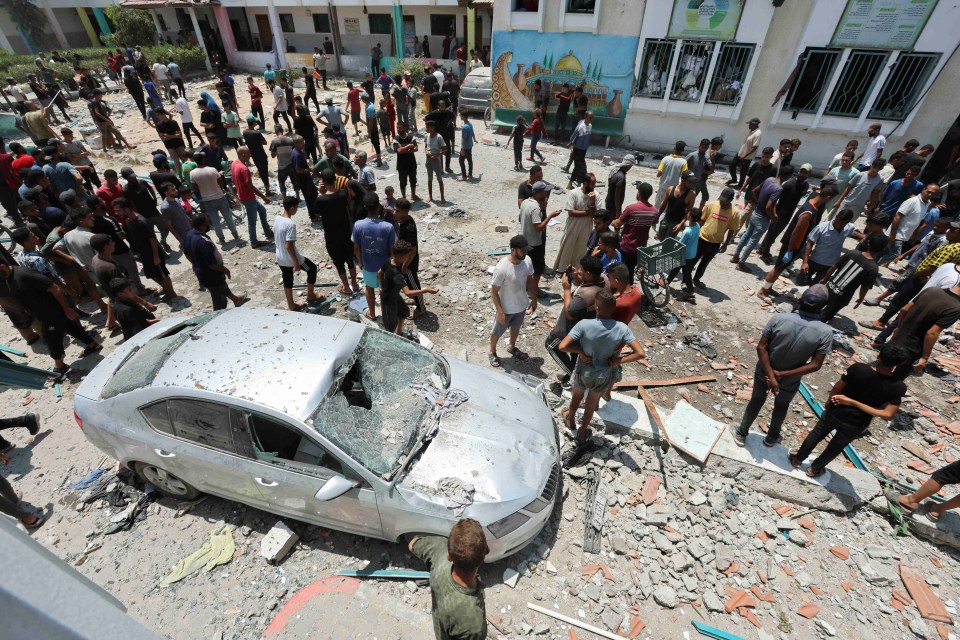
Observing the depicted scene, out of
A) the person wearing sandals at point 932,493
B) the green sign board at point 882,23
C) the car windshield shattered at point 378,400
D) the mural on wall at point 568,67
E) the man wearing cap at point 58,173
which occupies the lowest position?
the person wearing sandals at point 932,493

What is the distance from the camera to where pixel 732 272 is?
8609mm

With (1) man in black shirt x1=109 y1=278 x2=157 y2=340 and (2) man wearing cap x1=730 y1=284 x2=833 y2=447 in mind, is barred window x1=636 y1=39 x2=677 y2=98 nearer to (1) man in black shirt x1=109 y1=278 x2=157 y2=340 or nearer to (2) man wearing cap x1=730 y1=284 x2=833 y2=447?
(2) man wearing cap x1=730 y1=284 x2=833 y2=447

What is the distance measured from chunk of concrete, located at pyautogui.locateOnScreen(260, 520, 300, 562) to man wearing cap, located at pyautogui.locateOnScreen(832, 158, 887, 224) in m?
10.4

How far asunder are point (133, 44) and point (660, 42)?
31.8 meters

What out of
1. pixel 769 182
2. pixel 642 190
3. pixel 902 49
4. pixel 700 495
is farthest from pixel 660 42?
pixel 700 495

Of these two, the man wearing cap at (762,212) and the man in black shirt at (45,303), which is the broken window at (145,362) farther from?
the man wearing cap at (762,212)

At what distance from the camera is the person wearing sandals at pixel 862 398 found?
3.75 metres

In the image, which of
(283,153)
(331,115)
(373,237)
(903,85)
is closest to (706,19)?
(903,85)

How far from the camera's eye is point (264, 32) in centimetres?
2880

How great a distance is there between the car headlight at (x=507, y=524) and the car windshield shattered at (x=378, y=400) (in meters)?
0.97

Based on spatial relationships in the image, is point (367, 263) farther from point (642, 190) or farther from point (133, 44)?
point (133, 44)

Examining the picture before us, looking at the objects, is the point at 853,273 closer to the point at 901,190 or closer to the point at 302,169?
the point at 901,190

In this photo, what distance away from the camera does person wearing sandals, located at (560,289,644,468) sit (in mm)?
4234

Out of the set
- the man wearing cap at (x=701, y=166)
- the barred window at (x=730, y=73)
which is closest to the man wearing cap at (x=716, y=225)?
the man wearing cap at (x=701, y=166)
